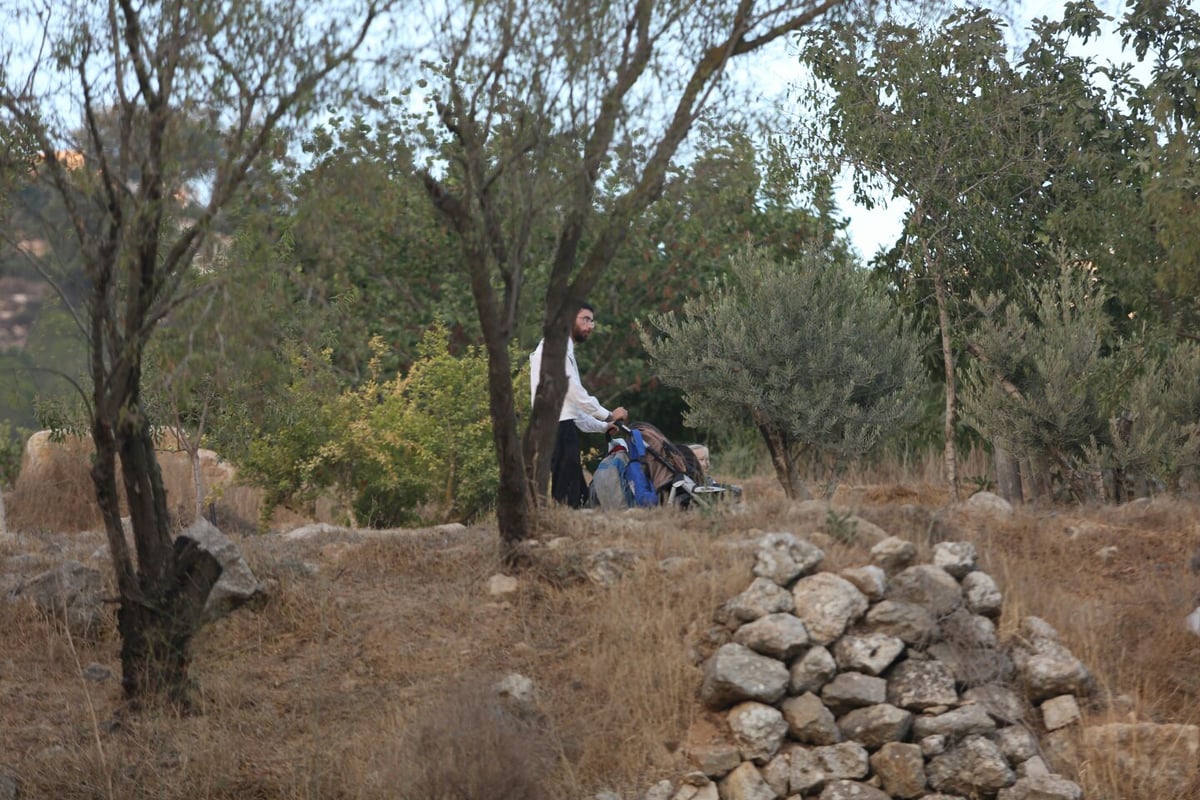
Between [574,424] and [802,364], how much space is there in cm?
230

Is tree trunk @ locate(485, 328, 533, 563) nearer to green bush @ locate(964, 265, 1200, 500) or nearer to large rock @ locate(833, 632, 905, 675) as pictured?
large rock @ locate(833, 632, 905, 675)

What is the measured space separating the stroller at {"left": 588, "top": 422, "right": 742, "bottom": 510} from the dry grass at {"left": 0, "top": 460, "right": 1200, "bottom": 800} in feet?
2.68

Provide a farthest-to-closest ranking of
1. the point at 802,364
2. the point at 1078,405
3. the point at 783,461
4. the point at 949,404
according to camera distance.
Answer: the point at 949,404 < the point at 783,461 < the point at 802,364 < the point at 1078,405

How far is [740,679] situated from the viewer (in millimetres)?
7820

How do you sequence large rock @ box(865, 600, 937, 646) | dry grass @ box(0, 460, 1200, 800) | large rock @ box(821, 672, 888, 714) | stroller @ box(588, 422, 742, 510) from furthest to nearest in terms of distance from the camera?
stroller @ box(588, 422, 742, 510), large rock @ box(865, 600, 937, 646), large rock @ box(821, 672, 888, 714), dry grass @ box(0, 460, 1200, 800)

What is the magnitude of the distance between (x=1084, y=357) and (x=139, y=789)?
7917 millimetres

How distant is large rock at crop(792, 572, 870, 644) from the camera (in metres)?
8.09

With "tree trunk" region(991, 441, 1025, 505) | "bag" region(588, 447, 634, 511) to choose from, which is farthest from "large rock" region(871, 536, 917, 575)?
"tree trunk" region(991, 441, 1025, 505)

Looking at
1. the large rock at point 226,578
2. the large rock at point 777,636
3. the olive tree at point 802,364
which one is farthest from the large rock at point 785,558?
the olive tree at point 802,364

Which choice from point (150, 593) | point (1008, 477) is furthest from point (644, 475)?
point (1008, 477)

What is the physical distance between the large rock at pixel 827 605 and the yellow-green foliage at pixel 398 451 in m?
4.73

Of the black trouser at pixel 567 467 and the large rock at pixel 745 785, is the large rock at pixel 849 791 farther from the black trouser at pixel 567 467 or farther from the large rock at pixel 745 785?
the black trouser at pixel 567 467

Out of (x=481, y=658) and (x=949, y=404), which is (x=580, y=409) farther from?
(x=949, y=404)

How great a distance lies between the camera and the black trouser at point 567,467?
10.8 metres
